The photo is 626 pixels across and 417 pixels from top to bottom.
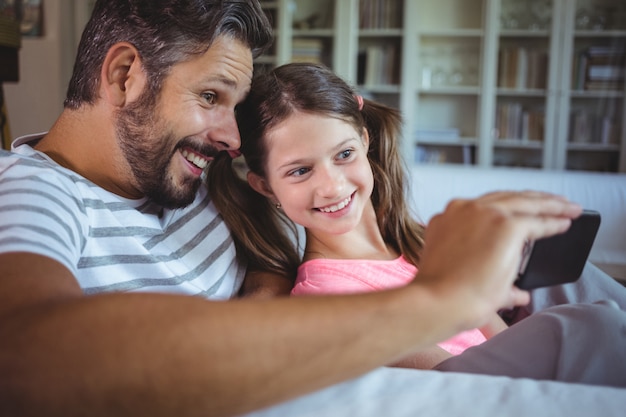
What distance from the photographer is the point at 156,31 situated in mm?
1070

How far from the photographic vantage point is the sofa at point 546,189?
2.29m

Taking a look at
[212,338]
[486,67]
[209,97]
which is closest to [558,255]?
[212,338]

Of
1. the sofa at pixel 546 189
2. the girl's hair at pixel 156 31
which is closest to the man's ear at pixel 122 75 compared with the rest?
the girl's hair at pixel 156 31

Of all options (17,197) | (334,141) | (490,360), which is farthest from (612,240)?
(17,197)

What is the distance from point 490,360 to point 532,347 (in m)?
0.06

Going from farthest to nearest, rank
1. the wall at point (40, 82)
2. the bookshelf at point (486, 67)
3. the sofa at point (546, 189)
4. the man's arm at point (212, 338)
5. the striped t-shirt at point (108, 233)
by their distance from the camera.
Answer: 1. the bookshelf at point (486, 67)
2. the wall at point (40, 82)
3. the sofa at point (546, 189)
4. the striped t-shirt at point (108, 233)
5. the man's arm at point (212, 338)

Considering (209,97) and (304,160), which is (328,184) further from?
(209,97)

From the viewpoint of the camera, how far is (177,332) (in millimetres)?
458

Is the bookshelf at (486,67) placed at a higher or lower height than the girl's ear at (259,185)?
higher

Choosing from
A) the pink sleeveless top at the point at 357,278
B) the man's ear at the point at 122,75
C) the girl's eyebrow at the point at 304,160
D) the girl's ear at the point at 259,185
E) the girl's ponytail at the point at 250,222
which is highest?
the man's ear at the point at 122,75

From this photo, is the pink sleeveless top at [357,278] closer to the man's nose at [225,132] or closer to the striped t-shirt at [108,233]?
the striped t-shirt at [108,233]

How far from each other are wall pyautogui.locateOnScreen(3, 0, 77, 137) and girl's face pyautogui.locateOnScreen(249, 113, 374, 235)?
3.24 meters

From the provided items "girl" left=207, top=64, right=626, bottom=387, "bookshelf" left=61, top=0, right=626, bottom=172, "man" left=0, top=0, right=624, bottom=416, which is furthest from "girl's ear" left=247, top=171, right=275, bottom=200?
"bookshelf" left=61, top=0, right=626, bottom=172

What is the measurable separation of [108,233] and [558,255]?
2.10 ft
